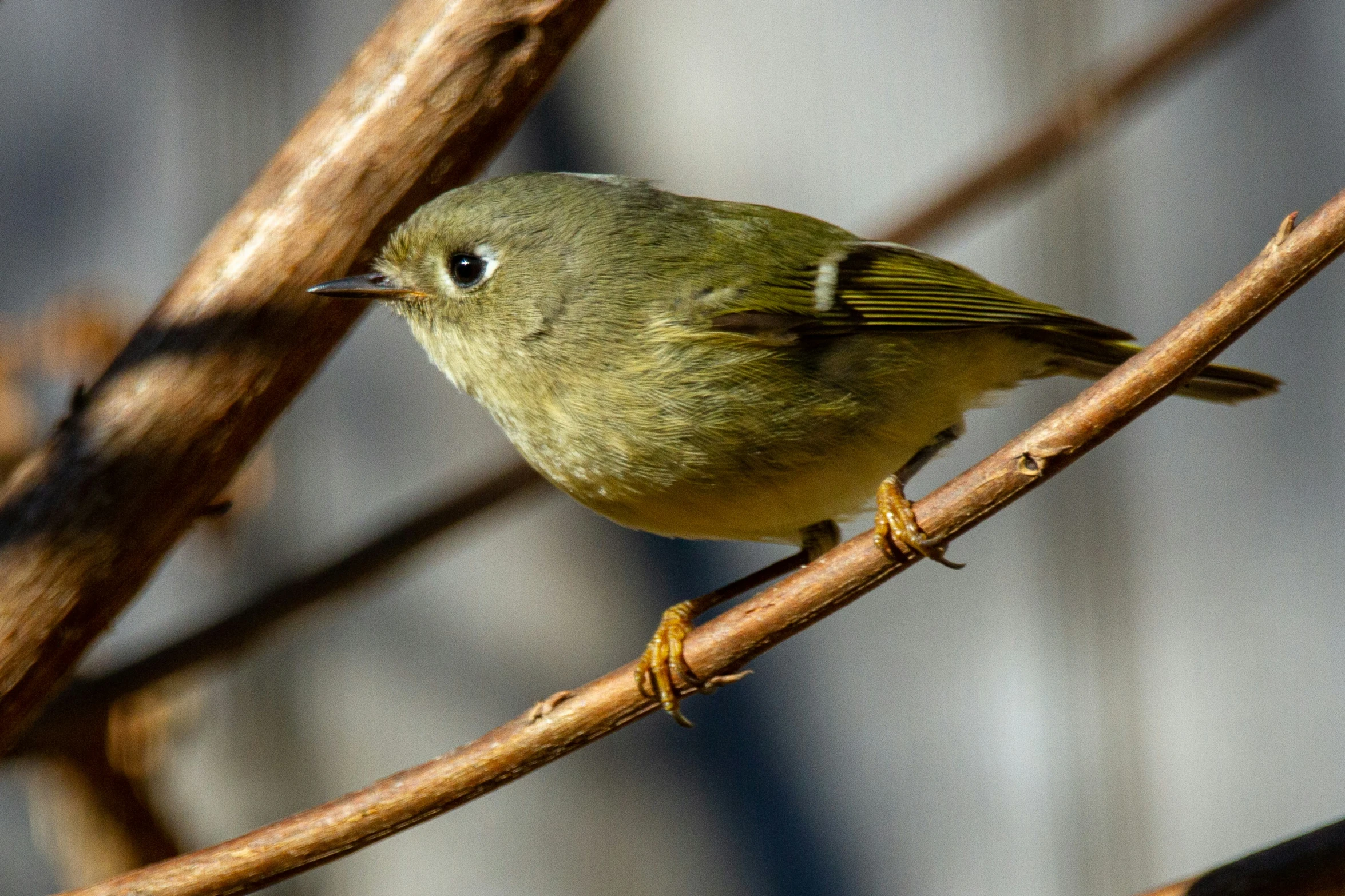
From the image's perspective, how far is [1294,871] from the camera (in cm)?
93

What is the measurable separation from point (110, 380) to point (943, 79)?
4.82 ft

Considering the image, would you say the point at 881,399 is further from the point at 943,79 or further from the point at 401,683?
the point at 401,683

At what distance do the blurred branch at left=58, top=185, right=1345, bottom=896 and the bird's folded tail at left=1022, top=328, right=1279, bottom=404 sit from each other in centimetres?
62

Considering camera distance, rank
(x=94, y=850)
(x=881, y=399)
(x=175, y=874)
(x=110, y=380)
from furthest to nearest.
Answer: (x=94, y=850) → (x=881, y=399) → (x=110, y=380) → (x=175, y=874)

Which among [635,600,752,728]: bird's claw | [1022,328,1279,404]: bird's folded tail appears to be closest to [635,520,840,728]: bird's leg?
[635,600,752,728]: bird's claw

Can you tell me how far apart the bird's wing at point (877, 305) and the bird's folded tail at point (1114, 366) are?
1 cm

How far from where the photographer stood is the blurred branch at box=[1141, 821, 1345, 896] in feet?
3.03

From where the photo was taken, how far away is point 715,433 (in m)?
1.29

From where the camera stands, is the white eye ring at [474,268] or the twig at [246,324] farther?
the white eye ring at [474,268]

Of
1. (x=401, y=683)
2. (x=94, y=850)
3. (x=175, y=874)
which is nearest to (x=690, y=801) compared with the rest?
(x=401, y=683)

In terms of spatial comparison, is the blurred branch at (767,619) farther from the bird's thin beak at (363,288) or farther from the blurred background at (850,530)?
the blurred background at (850,530)

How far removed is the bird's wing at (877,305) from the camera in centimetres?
143

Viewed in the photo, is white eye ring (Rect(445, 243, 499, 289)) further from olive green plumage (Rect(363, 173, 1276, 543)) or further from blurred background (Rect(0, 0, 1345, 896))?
blurred background (Rect(0, 0, 1345, 896))

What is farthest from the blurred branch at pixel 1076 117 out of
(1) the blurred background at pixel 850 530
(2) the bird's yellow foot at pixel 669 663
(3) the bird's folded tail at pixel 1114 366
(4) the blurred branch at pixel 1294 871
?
(4) the blurred branch at pixel 1294 871
